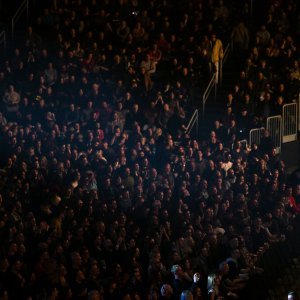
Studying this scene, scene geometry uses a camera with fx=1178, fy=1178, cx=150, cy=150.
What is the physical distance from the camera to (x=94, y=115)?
79.8ft

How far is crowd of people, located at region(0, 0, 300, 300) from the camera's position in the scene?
787 inches

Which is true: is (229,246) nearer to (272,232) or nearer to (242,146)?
(272,232)

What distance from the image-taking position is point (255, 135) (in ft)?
85.7

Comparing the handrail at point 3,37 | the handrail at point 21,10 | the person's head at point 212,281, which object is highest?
the handrail at point 21,10

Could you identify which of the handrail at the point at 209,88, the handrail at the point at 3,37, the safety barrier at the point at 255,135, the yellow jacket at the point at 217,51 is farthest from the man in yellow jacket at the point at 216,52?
the handrail at the point at 3,37

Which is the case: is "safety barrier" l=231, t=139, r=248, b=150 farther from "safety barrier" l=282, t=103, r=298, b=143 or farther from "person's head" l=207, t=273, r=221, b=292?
"person's head" l=207, t=273, r=221, b=292

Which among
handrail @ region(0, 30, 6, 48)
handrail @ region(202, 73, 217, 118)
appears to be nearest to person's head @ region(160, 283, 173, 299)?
handrail @ region(202, 73, 217, 118)

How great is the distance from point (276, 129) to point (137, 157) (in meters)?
4.96

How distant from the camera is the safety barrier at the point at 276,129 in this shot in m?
26.9

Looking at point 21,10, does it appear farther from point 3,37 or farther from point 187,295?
point 187,295

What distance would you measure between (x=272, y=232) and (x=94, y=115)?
4.55 meters

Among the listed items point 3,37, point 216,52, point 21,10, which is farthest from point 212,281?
point 21,10

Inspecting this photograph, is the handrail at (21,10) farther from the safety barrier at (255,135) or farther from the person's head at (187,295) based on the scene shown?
the person's head at (187,295)

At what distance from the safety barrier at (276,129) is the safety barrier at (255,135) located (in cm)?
62
